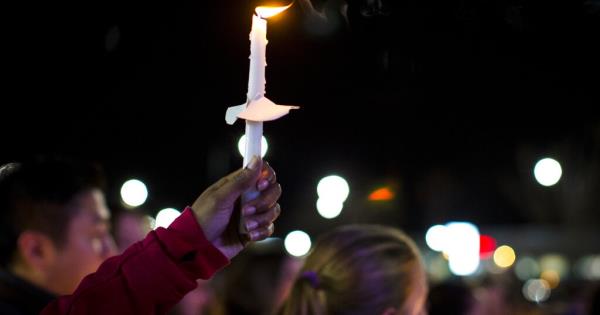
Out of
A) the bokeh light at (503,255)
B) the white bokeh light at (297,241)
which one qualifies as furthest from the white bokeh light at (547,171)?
the bokeh light at (503,255)

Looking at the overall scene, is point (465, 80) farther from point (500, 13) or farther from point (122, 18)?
point (500, 13)

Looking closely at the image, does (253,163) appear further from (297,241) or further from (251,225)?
(297,241)

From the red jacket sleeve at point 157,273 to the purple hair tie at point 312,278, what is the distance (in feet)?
3.75

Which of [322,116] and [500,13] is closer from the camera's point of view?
[500,13]

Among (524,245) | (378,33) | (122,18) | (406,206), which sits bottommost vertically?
(524,245)

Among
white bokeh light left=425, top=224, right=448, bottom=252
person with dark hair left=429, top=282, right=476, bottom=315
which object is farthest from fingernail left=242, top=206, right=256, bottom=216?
white bokeh light left=425, top=224, right=448, bottom=252

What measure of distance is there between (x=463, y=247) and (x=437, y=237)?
242cm

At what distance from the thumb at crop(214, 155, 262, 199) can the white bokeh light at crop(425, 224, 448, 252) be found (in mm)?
29807

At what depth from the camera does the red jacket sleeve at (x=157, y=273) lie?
5.79 feet

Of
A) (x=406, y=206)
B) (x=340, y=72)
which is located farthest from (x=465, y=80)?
(x=406, y=206)

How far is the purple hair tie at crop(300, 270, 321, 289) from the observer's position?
2926mm

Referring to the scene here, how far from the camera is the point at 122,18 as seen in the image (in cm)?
582

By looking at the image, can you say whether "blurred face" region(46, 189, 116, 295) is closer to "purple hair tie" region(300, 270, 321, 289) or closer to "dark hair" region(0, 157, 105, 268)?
"dark hair" region(0, 157, 105, 268)

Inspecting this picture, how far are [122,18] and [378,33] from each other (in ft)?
10.5
